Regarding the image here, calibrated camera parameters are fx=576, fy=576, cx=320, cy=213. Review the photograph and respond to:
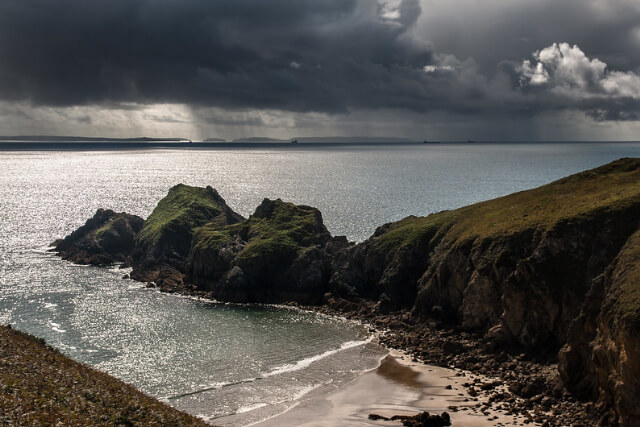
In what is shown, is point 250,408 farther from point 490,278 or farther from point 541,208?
point 541,208

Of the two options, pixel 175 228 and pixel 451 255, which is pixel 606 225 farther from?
pixel 175 228

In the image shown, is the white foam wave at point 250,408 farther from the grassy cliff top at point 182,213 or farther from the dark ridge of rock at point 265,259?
the grassy cliff top at point 182,213

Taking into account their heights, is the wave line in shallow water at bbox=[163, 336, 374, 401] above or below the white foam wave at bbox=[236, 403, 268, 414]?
above

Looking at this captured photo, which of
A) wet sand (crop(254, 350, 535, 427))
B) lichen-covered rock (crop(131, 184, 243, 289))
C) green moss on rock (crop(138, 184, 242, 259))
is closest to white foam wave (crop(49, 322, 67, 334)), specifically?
lichen-covered rock (crop(131, 184, 243, 289))

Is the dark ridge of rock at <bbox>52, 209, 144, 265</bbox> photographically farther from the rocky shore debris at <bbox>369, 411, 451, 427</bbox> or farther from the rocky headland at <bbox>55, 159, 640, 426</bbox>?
the rocky shore debris at <bbox>369, 411, 451, 427</bbox>

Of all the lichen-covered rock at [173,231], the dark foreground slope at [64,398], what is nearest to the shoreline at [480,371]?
the dark foreground slope at [64,398]

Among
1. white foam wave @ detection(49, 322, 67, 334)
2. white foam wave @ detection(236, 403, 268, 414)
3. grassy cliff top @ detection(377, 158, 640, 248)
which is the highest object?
grassy cliff top @ detection(377, 158, 640, 248)

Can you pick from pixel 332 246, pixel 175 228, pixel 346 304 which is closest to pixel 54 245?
pixel 175 228

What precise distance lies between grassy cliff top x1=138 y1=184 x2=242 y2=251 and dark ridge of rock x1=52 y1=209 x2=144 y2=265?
5.07 metres

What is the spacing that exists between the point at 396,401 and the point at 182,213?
289 ft

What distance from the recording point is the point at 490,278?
242 feet

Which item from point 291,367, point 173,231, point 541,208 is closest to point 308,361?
point 291,367

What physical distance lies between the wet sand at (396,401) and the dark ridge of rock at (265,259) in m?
32.3

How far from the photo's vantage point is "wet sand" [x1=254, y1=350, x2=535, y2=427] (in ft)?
180
